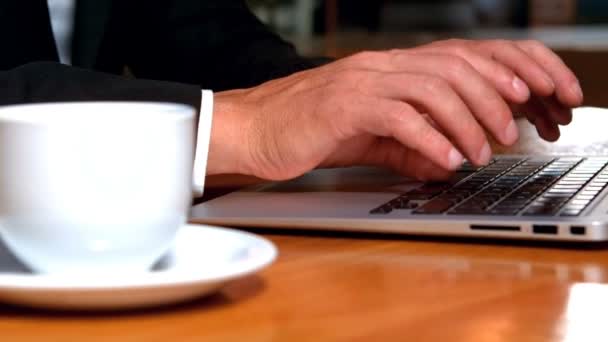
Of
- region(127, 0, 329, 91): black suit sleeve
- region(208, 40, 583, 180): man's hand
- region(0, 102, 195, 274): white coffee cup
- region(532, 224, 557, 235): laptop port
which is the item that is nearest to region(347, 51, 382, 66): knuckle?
region(208, 40, 583, 180): man's hand

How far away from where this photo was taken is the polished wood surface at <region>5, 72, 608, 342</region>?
53cm

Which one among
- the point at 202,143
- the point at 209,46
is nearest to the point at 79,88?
the point at 202,143

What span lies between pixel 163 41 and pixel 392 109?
927 mm

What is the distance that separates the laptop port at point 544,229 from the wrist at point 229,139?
10.2 inches

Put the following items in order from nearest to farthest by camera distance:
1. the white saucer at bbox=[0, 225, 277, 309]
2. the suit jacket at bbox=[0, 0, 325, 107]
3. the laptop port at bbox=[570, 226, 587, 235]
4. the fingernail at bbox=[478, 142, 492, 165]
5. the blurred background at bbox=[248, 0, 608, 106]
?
the white saucer at bbox=[0, 225, 277, 309] → the laptop port at bbox=[570, 226, 587, 235] → the fingernail at bbox=[478, 142, 492, 165] → the suit jacket at bbox=[0, 0, 325, 107] → the blurred background at bbox=[248, 0, 608, 106]

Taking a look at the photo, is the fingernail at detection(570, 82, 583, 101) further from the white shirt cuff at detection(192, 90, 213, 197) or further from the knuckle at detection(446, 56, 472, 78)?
the white shirt cuff at detection(192, 90, 213, 197)

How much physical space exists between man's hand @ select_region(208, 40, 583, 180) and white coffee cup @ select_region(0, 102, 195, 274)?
275 mm

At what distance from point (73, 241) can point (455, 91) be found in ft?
1.23

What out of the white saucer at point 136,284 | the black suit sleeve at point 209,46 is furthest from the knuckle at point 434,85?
the black suit sleeve at point 209,46

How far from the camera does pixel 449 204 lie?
2.63 feet

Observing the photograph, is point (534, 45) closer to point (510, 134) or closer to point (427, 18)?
point (510, 134)

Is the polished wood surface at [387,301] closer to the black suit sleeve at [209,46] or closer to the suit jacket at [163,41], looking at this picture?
the suit jacket at [163,41]

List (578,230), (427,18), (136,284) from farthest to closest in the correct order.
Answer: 1. (427,18)
2. (578,230)
3. (136,284)

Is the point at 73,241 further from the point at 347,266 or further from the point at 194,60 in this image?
the point at 194,60
